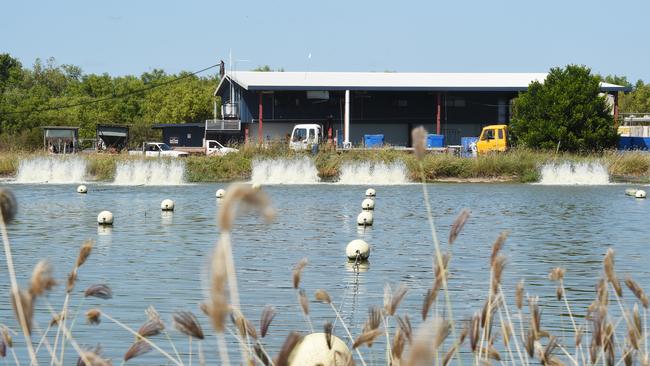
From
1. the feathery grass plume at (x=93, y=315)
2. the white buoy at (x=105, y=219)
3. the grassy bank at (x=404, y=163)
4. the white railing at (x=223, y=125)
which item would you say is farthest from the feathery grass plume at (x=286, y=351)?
the white railing at (x=223, y=125)

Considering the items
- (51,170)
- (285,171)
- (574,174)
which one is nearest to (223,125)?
(51,170)

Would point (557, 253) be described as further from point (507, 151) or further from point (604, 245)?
point (507, 151)

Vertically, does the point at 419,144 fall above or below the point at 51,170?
above

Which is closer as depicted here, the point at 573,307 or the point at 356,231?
the point at 573,307

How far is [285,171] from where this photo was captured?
4475 cm

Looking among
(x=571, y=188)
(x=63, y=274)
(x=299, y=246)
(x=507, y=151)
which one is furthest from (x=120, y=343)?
(x=507, y=151)

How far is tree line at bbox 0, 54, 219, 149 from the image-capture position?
81.6 meters

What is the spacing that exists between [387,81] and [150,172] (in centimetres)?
2328

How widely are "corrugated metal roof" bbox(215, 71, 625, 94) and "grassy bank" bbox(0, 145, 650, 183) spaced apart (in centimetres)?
1366

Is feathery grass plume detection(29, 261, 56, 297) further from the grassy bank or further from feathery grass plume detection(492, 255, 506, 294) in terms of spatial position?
the grassy bank

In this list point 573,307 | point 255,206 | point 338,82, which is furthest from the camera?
point 338,82

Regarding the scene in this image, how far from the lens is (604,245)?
2123cm

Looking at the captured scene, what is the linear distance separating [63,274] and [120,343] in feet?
18.4

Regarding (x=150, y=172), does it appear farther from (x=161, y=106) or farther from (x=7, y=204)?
(x=161, y=106)
